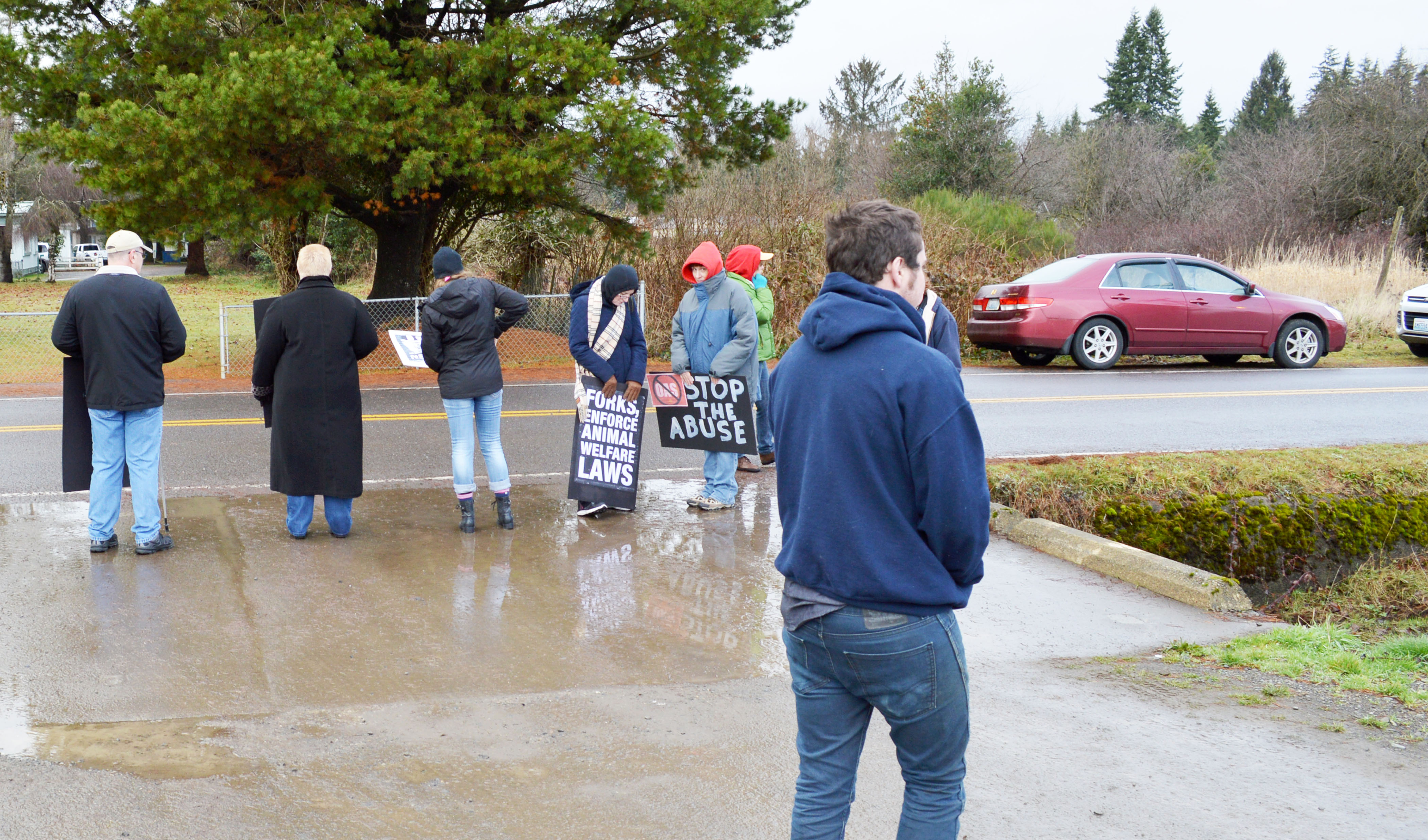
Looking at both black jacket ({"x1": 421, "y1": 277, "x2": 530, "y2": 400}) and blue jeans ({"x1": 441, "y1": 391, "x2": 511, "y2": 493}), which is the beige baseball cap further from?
blue jeans ({"x1": 441, "y1": 391, "x2": 511, "y2": 493})

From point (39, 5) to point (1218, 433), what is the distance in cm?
1589

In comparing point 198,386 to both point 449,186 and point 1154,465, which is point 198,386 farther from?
point 1154,465

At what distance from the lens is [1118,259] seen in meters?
16.1

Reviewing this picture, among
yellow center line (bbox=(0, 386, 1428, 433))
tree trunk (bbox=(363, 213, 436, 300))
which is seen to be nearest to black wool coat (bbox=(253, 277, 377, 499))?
yellow center line (bbox=(0, 386, 1428, 433))

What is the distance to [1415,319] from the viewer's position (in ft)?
57.8

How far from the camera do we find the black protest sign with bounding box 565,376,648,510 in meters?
7.52

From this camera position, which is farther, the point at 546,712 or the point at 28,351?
the point at 28,351

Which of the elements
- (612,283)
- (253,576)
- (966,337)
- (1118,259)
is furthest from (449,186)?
(253,576)

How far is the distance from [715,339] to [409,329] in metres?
9.86

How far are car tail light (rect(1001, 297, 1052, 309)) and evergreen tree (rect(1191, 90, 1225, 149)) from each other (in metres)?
67.1

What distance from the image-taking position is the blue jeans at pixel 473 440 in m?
7.02

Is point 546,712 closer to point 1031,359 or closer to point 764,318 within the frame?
point 764,318

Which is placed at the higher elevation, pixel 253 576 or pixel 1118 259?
pixel 1118 259

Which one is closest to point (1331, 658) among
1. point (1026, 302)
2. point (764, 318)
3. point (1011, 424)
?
point (764, 318)
